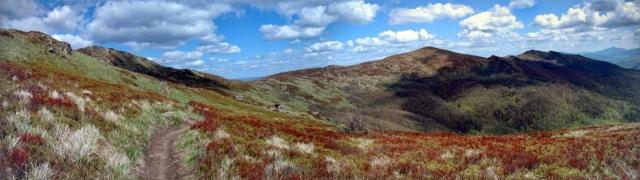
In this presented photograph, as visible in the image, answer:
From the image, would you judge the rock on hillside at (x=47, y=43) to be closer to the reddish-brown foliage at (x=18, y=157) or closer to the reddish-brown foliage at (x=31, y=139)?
the reddish-brown foliage at (x=31, y=139)

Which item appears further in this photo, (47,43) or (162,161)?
(47,43)

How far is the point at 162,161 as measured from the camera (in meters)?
15.4

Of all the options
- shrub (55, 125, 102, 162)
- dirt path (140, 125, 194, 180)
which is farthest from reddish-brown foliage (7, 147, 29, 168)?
dirt path (140, 125, 194, 180)

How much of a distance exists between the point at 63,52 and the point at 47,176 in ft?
304

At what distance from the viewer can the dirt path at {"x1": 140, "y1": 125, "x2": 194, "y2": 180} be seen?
13.2m

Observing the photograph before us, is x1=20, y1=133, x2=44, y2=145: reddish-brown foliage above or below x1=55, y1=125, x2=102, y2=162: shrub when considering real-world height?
above

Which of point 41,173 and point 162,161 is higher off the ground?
point 41,173

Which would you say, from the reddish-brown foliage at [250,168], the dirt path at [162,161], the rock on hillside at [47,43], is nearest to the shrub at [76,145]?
the dirt path at [162,161]

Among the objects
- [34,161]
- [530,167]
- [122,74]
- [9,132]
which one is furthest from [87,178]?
[122,74]

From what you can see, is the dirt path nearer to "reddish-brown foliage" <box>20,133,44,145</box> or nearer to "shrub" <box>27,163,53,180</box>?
"reddish-brown foliage" <box>20,133,44,145</box>

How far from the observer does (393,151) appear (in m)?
19.5

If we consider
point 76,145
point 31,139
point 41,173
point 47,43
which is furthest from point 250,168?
point 47,43

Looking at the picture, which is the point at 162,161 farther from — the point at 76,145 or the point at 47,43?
the point at 47,43

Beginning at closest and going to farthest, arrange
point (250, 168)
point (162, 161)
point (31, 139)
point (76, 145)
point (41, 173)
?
point (41, 173) < point (31, 139) < point (76, 145) < point (250, 168) < point (162, 161)
